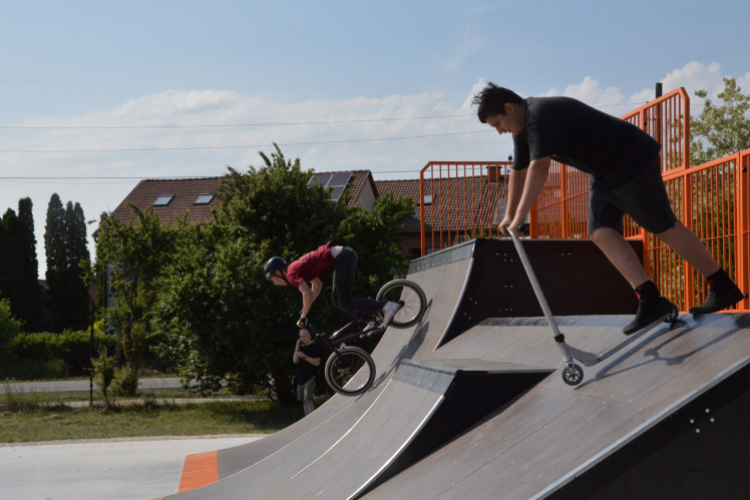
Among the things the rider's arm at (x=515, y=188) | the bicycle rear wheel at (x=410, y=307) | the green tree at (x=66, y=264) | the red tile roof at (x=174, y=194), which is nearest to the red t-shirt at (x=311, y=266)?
the bicycle rear wheel at (x=410, y=307)

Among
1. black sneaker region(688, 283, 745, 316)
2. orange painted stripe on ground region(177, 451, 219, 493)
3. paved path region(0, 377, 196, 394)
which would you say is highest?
black sneaker region(688, 283, 745, 316)

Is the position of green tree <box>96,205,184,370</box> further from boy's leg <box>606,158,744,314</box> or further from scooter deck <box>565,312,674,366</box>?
boy's leg <box>606,158,744,314</box>

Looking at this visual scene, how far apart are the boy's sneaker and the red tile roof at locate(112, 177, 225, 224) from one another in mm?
36423

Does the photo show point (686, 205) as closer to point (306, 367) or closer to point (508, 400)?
point (508, 400)

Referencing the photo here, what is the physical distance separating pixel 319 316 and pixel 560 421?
36.2ft

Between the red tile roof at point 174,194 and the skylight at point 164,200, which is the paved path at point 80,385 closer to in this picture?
the red tile roof at point 174,194

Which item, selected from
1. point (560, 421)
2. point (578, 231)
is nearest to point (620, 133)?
point (560, 421)

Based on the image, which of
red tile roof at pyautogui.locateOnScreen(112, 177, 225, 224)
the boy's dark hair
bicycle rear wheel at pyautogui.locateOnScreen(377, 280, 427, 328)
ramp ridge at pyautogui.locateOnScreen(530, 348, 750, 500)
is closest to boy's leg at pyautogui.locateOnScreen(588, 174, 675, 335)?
the boy's dark hair

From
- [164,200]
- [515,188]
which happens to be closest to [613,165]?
[515,188]

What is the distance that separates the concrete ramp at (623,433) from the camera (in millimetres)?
2719

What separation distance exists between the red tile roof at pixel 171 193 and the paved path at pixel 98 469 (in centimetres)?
3306

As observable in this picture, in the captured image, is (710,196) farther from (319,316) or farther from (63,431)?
(63,431)

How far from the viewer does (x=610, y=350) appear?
371 cm

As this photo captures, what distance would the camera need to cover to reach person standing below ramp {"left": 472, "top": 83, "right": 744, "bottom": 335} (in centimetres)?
368
